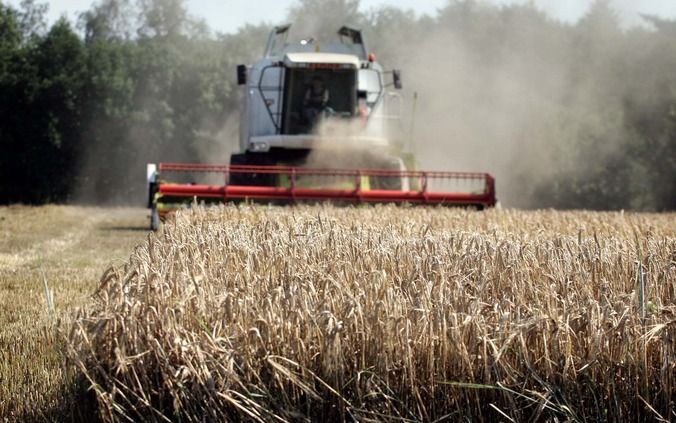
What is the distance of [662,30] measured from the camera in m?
38.3

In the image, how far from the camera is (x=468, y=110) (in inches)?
1233

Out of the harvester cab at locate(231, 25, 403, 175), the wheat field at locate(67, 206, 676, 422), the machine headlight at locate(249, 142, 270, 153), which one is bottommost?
the wheat field at locate(67, 206, 676, 422)

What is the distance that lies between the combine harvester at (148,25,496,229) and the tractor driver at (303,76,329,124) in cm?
1

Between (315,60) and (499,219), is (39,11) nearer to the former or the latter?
(315,60)

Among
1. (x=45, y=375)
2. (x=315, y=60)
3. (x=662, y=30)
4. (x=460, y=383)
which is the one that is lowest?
(x=45, y=375)

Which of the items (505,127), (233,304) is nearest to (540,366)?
(233,304)

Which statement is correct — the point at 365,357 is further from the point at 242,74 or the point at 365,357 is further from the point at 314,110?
the point at 242,74

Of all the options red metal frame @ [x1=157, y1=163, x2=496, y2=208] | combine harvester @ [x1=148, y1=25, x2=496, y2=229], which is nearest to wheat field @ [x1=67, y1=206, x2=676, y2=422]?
red metal frame @ [x1=157, y1=163, x2=496, y2=208]

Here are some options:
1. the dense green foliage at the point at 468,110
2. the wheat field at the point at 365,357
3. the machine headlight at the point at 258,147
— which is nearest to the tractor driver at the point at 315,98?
the machine headlight at the point at 258,147

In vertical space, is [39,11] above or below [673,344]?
above

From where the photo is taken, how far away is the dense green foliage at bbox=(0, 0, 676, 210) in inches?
1254

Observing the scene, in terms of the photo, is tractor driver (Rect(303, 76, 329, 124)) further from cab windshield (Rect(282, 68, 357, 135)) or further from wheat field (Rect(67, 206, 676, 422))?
wheat field (Rect(67, 206, 676, 422))

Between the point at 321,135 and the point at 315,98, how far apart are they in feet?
2.37

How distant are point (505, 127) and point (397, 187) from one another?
19.0 metres
